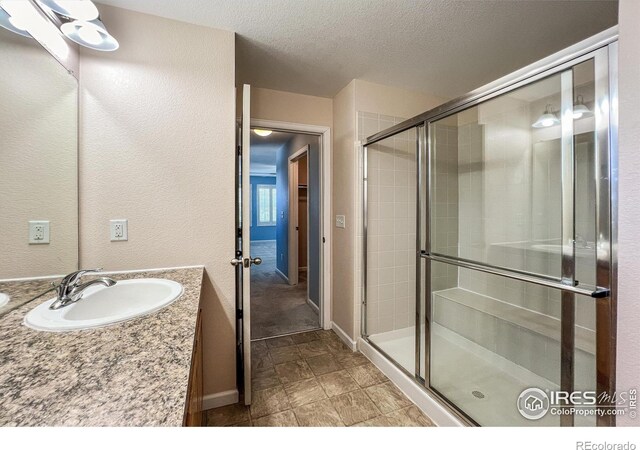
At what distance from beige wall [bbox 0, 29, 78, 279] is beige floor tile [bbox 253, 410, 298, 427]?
1.30 m

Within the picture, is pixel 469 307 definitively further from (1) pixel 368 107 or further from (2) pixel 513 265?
(1) pixel 368 107

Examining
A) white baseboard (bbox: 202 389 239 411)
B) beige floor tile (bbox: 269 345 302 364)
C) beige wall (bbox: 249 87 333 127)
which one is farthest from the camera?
beige wall (bbox: 249 87 333 127)

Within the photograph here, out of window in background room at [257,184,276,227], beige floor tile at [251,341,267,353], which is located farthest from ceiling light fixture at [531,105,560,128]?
window in background room at [257,184,276,227]

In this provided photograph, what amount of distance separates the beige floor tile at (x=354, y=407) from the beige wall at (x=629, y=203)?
44.1 inches

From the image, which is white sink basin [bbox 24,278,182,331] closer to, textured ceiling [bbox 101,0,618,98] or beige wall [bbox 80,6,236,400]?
beige wall [bbox 80,6,236,400]

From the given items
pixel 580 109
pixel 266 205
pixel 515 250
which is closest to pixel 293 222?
pixel 515 250

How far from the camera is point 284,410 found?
1.57 m

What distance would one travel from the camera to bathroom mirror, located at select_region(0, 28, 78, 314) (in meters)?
0.94

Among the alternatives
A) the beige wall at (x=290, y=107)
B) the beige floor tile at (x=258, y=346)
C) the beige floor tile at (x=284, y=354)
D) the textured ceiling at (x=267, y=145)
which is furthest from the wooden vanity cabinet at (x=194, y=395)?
the textured ceiling at (x=267, y=145)

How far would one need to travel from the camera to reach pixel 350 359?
2.14 m

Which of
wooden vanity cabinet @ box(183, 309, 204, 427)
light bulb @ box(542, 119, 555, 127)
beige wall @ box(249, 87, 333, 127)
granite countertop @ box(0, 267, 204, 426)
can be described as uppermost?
beige wall @ box(249, 87, 333, 127)
